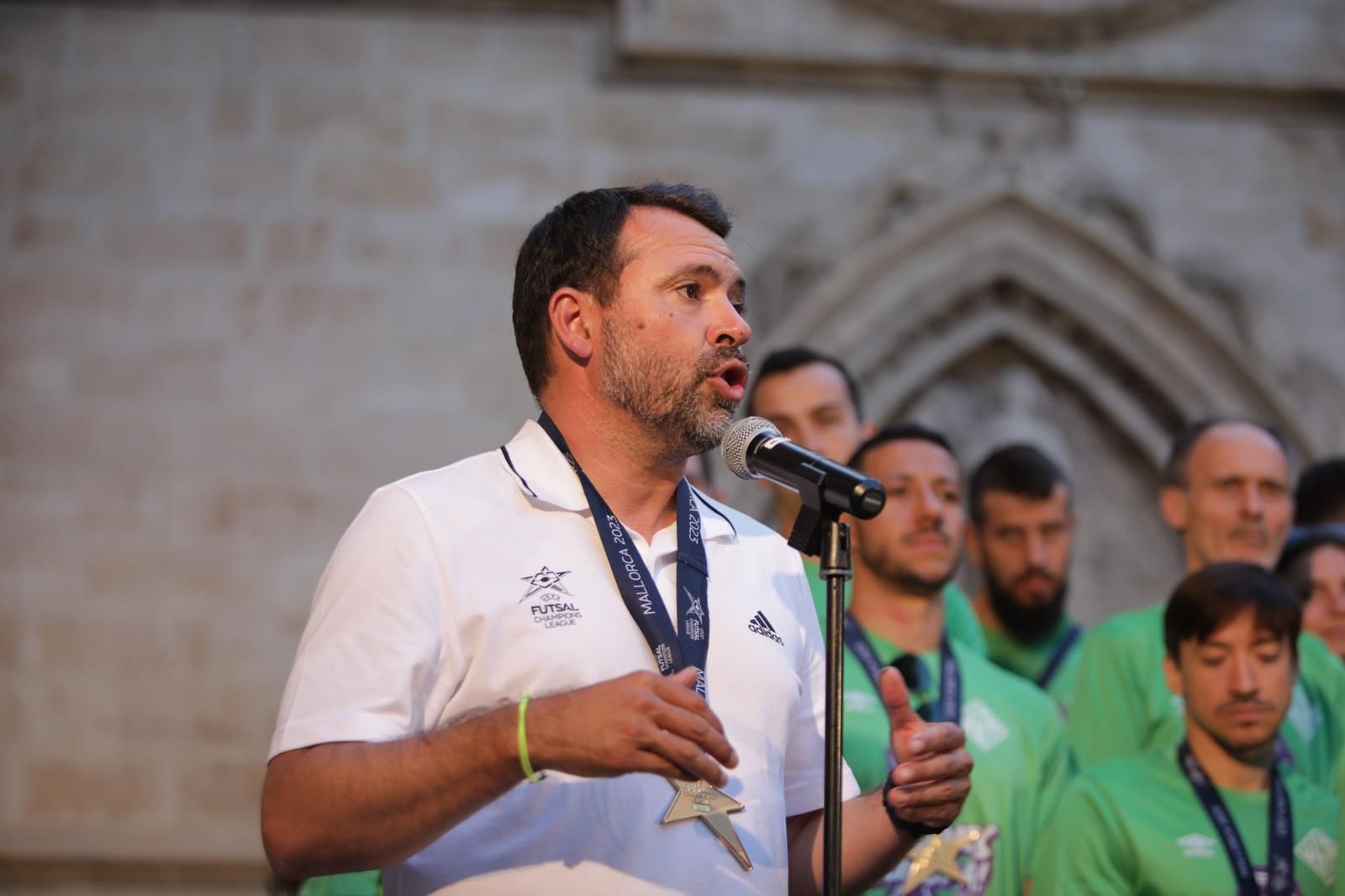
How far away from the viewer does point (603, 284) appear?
2.33 metres

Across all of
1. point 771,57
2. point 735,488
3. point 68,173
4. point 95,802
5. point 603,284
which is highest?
point 771,57

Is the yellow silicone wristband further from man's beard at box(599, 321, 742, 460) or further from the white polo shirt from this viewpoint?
man's beard at box(599, 321, 742, 460)

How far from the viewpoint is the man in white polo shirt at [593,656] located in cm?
182

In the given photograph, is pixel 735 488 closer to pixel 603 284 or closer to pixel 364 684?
pixel 603 284

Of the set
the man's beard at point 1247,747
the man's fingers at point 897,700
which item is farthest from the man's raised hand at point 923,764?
the man's beard at point 1247,747

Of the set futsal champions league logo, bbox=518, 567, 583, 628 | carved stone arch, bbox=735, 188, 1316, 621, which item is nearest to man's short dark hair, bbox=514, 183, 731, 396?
futsal champions league logo, bbox=518, 567, 583, 628

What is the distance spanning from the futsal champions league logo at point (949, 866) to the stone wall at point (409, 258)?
10.9 feet

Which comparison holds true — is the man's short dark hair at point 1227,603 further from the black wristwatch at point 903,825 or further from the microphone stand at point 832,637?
the microphone stand at point 832,637

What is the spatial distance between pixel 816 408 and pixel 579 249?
5.94ft

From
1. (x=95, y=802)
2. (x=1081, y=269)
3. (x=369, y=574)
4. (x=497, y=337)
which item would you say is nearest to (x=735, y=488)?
(x=497, y=337)

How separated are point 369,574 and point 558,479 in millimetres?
342

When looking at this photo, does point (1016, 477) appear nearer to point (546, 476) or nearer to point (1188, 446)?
point (1188, 446)

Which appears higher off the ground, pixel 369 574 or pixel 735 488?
pixel 735 488

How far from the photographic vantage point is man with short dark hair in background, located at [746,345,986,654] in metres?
4.08
